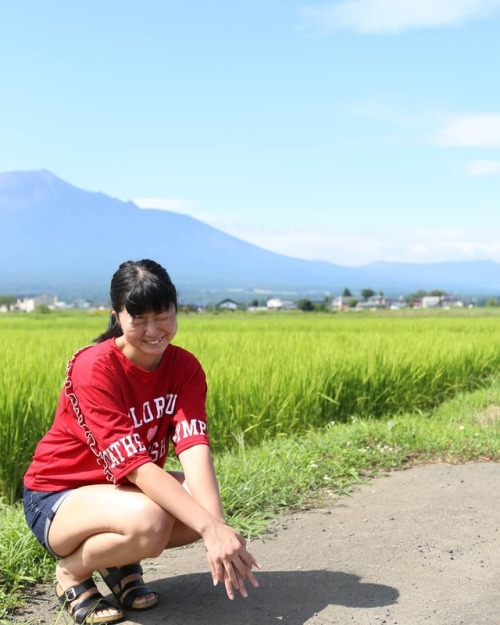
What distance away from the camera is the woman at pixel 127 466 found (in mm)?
2455

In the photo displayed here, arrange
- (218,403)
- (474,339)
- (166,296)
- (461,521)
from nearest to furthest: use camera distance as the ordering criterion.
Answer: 1. (166,296)
2. (461,521)
3. (218,403)
4. (474,339)

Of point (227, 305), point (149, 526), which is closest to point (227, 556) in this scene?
point (149, 526)

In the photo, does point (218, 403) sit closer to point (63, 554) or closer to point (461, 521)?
point (461, 521)

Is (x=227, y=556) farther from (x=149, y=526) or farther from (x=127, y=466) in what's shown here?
(x=127, y=466)

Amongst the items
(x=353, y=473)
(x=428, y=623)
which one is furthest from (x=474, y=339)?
(x=428, y=623)

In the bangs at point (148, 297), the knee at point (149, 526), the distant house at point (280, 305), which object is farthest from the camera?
the distant house at point (280, 305)

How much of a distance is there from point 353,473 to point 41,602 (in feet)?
6.75

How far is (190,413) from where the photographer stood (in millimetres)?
2725

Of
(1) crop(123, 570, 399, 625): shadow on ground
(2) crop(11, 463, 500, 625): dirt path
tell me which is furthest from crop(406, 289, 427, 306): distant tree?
(1) crop(123, 570, 399, 625): shadow on ground

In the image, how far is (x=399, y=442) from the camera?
5.19 metres

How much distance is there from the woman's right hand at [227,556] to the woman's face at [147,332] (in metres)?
0.64

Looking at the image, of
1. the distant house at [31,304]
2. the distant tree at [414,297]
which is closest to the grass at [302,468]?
the distant house at [31,304]

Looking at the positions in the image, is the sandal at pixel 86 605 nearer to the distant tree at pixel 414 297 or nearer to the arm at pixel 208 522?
the arm at pixel 208 522

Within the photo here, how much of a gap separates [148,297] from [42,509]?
841 millimetres
